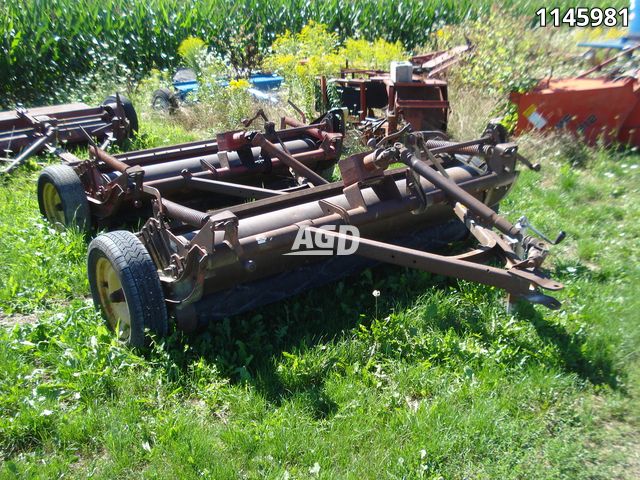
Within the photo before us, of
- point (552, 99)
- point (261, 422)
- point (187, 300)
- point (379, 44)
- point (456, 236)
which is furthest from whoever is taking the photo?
point (379, 44)

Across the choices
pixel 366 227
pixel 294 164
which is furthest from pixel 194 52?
pixel 366 227

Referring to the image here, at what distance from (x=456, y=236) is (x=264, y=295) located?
177 centimetres

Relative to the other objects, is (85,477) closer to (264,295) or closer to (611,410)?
(264,295)

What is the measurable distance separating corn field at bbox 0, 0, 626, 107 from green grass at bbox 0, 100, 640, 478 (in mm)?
8389

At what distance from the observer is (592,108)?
287 inches

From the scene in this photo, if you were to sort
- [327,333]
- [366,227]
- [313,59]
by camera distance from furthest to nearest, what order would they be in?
[313,59]
[366,227]
[327,333]

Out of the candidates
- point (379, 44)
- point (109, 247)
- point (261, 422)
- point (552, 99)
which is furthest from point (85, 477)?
point (379, 44)

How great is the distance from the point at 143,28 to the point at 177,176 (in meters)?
9.14

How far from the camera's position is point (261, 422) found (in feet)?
10.1

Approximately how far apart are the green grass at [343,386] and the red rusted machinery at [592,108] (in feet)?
11.2

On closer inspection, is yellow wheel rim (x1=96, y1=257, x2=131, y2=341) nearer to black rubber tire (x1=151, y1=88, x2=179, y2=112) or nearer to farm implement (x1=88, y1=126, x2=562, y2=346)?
farm implement (x1=88, y1=126, x2=562, y2=346)

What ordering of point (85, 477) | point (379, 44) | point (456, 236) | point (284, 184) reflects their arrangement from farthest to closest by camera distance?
1. point (379, 44)
2. point (284, 184)
3. point (456, 236)
4. point (85, 477)

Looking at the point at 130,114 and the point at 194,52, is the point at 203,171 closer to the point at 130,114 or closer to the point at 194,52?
the point at 130,114

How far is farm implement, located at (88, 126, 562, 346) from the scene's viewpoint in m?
3.30
